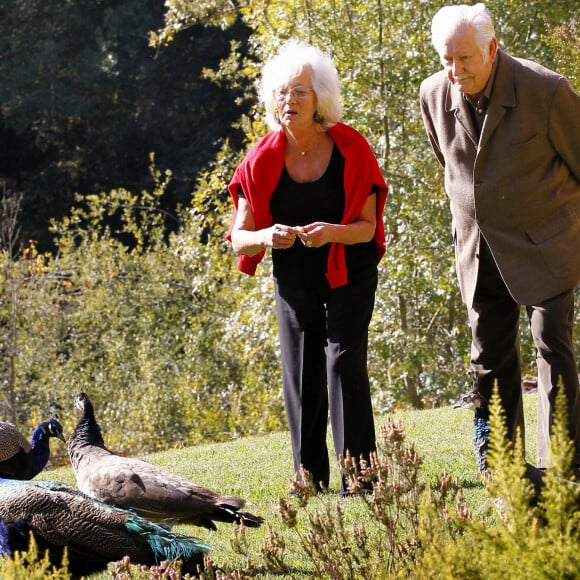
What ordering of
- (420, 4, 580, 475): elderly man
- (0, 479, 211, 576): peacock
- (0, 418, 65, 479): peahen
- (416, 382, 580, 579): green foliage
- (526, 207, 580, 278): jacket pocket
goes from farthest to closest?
(0, 418, 65, 479): peahen, (526, 207, 580, 278): jacket pocket, (420, 4, 580, 475): elderly man, (0, 479, 211, 576): peacock, (416, 382, 580, 579): green foliage

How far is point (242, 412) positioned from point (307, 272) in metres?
8.84

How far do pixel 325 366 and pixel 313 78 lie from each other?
4.71ft

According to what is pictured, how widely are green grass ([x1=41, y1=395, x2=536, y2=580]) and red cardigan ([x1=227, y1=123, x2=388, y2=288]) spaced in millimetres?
1144

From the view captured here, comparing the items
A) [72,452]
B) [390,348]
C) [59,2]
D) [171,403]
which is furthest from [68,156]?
[72,452]

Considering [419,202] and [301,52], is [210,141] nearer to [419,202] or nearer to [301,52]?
[419,202]

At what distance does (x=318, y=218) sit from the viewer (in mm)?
5422

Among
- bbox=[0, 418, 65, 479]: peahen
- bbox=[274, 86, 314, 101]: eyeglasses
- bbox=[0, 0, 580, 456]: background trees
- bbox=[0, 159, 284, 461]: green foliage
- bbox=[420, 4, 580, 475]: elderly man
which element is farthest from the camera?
bbox=[0, 159, 284, 461]: green foliage

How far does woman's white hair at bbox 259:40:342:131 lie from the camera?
5285mm

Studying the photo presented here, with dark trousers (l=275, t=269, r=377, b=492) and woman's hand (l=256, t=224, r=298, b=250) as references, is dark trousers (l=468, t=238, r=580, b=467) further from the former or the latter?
woman's hand (l=256, t=224, r=298, b=250)

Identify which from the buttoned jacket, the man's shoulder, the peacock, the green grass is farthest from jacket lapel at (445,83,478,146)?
the peacock

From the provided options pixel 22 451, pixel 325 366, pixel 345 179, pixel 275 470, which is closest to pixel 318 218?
pixel 345 179

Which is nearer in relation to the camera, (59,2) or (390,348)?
(390,348)

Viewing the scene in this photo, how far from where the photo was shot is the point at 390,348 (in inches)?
481

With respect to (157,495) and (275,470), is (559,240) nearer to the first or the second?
(157,495)
